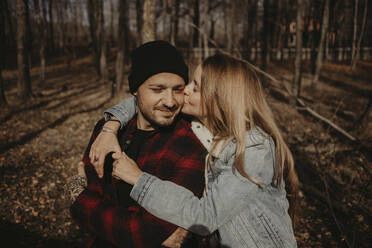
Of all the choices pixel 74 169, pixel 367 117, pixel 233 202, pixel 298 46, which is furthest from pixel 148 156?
pixel 298 46

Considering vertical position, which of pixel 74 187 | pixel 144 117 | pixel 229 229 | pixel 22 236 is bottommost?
pixel 22 236

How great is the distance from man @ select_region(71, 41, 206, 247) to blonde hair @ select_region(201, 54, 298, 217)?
0.79ft

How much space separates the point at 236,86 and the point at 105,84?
608 inches

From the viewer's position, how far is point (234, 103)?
175 centimetres

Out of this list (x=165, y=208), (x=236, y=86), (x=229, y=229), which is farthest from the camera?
(x=236, y=86)

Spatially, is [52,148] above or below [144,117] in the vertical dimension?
below

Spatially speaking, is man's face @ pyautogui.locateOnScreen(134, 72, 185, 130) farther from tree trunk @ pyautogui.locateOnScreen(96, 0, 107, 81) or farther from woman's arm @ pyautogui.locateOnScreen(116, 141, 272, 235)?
tree trunk @ pyautogui.locateOnScreen(96, 0, 107, 81)

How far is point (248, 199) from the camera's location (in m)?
1.49

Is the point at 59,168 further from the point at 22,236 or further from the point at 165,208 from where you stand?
the point at 165,208

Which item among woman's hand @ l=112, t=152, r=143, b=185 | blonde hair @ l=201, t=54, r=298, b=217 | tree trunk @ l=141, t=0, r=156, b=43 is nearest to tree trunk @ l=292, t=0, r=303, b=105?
tree trunk @ l=141, t=0, r=156, b=43

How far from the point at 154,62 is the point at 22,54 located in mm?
10995

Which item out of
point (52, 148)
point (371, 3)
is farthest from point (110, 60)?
point (371, 3)

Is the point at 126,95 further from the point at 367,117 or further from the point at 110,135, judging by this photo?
the point at 110,135

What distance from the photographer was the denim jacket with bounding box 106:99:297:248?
1432mm
